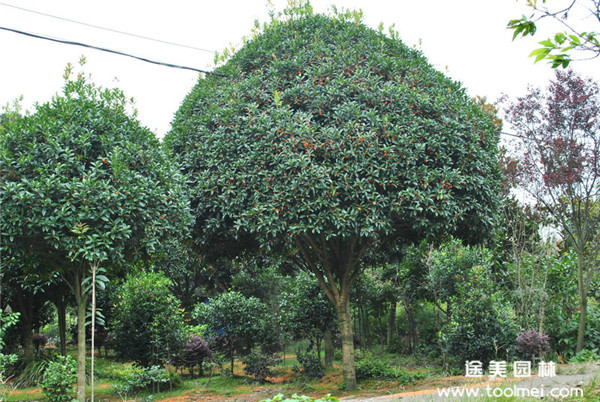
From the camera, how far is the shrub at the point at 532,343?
9.28 metres

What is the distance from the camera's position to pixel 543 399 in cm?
471

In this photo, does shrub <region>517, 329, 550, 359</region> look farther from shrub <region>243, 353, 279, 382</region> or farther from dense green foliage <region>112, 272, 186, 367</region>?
dense green foliage <region>112, 272, 186, 367</region>

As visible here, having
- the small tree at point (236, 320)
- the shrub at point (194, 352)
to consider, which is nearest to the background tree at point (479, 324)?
the small tree at point (236, 320)

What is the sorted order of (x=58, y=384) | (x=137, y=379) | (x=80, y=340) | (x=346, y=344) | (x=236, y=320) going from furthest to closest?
1. (x=236, y=320)
2. (x=137, y=379)
3. (x=346, y=344)
4. (x=58, y=384)
5. (x=80, y=340)

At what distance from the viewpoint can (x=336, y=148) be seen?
273 inches

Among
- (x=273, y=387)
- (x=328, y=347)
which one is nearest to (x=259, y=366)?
(x=273, y=387)

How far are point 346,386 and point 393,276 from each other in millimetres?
8267

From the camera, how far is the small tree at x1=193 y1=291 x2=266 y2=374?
39.5 ft

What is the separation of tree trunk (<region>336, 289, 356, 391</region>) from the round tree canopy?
6.07 feet

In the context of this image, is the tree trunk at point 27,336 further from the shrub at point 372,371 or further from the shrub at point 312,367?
the shrub at point 372,371

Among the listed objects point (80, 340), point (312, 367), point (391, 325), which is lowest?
point (391, 325)

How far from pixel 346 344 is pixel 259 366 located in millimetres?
3402

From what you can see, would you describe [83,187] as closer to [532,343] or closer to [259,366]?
[259,366]

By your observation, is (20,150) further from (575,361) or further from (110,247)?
(575,361)
